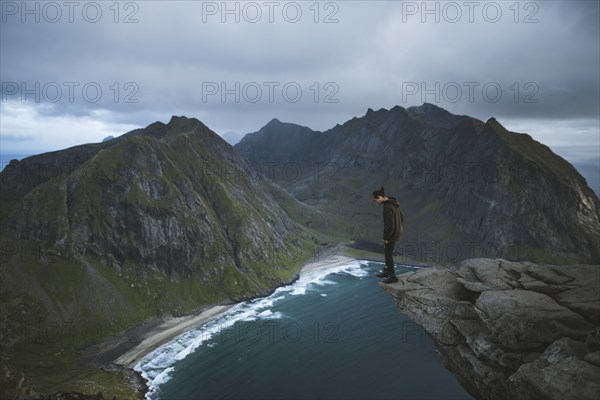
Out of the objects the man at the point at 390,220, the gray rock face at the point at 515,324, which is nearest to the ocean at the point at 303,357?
the gray rock face at the point at 515,324

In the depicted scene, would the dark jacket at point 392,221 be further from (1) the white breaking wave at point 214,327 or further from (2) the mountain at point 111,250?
(2) the mountain at point 111,250

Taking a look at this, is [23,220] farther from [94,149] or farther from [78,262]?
[94,149]

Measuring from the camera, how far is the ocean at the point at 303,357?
3140 inches

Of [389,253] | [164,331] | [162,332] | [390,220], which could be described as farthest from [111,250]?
[390,220]

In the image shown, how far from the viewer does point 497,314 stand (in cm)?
1802

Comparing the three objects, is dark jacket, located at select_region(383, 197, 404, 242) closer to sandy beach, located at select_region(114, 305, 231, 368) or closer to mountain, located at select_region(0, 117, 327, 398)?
mountain, located at select_region(0, 117, 327, 398)

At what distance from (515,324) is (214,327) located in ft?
380

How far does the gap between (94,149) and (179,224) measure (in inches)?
3068

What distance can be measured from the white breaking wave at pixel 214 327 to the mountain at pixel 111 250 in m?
7.50

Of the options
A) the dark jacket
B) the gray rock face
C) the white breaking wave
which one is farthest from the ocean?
the dark jacket

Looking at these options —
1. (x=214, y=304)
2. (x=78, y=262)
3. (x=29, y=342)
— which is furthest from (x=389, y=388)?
(x=78, y=262)

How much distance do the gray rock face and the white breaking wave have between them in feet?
267

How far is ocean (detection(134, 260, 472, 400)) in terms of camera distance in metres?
79.8

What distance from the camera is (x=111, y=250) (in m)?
141
